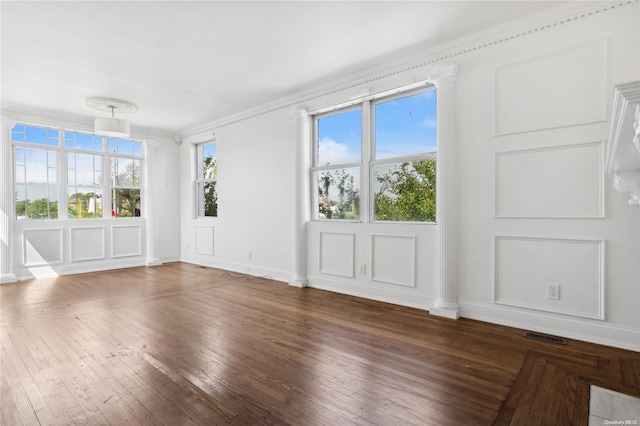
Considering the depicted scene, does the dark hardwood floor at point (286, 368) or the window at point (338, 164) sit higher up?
the window at point (338, 164)

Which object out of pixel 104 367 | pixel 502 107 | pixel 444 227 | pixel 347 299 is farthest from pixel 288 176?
pixel 104 367

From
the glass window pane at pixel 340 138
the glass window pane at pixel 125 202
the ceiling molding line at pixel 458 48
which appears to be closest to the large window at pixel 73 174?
the glass window pane at pixel 125 202

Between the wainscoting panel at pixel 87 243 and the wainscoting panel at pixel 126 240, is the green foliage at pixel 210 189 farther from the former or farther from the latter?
the wainscoting panel at pixel 87 243

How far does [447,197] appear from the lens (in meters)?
3.26

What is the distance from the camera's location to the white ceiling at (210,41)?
269 cm

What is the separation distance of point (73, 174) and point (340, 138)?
4846mm

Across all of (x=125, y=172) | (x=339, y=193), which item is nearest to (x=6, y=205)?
(x=125, y=172)

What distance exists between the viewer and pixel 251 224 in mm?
5480

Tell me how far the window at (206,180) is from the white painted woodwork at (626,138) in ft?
18.7

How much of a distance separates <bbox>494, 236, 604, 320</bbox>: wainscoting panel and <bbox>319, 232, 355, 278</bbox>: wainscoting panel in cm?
169

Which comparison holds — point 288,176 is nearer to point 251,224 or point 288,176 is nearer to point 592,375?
point 251,224

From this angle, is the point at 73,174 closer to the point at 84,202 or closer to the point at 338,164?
the point at 84,202

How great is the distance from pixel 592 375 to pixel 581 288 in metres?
0.82

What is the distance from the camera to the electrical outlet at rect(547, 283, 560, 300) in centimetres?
277
